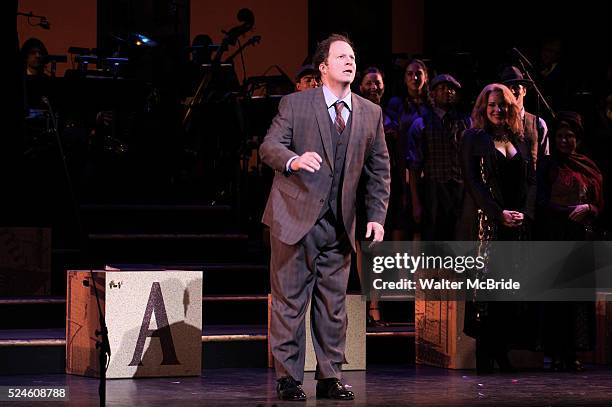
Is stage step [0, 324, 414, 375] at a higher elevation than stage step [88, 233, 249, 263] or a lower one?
lower

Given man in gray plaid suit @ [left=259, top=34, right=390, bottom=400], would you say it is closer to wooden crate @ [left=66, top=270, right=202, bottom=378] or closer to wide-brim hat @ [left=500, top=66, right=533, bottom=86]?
Result: wooden crate @ [left=66, top=270, right=202, bottom=378]

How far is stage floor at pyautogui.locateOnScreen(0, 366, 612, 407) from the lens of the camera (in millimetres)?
5387

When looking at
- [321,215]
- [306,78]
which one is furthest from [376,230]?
[306,78]

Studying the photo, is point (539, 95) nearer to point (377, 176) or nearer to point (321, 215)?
point (377, 176)

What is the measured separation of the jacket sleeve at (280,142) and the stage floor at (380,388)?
1023mm

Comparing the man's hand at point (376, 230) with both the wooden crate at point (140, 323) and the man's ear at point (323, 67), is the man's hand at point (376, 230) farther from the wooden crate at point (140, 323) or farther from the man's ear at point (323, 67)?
the wooden crate at point (140, 323)

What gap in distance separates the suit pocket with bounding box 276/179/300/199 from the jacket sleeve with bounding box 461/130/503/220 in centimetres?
Answer: 167

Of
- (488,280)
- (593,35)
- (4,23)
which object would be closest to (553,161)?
(488,280)

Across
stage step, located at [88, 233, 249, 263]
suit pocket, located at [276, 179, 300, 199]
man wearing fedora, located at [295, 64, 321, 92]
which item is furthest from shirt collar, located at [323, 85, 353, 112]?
stage step, located at [88, 233, 249, 263]

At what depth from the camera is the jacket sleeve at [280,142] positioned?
16.9 feet

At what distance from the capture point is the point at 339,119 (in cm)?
543

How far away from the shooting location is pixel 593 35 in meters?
11.0

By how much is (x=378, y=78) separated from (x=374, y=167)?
2180 mm

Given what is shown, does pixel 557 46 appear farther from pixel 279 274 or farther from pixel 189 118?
pixel 279 274
